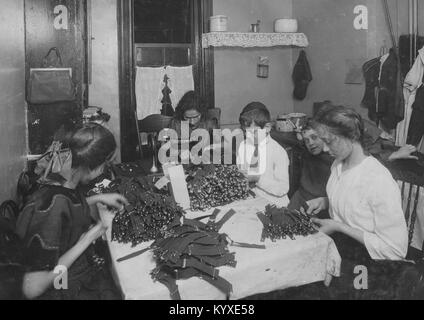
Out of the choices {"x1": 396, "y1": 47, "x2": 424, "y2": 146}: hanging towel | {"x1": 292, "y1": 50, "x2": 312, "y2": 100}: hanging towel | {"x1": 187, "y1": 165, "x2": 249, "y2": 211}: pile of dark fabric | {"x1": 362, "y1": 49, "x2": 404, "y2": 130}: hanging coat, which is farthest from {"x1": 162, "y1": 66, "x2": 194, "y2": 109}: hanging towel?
{"x1": 187, "y1": 165, "x2": 249, "y2": 211}: pile of dark fabric

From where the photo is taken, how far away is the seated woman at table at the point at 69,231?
5.18 feet

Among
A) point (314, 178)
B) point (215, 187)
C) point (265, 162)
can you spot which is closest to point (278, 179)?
point (265, 162)

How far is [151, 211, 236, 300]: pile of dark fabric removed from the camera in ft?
4.70

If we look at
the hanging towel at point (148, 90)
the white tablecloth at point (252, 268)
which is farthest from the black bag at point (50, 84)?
the white tablecloth at point (252, 268)

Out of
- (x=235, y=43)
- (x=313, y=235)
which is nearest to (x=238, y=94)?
(x=235, y=43)

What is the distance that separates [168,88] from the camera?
523cm

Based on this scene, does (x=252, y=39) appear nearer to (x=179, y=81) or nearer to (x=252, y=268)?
(x=179, y=81)

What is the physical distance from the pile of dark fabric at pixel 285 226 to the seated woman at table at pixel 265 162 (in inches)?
37.0

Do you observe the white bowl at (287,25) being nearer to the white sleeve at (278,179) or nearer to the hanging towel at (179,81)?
the hanging towel at (179,81)

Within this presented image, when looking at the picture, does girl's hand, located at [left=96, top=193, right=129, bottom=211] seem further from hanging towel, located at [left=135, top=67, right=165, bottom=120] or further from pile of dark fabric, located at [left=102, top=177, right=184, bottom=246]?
hanging towel, located at [left=135, top=67, right=165, bottom=120]

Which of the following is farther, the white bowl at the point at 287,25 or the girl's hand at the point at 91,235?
the white bowl at the point at 287,25

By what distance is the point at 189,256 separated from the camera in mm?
1489

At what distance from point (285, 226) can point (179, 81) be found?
12.6ft
